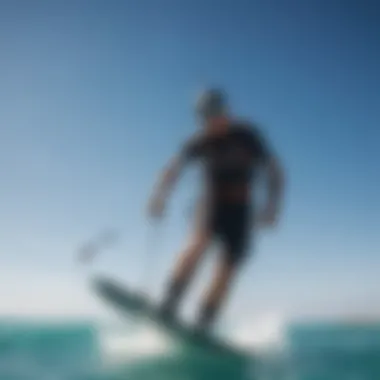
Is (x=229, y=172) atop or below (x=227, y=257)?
atop

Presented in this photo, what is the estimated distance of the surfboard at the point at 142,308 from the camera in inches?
201

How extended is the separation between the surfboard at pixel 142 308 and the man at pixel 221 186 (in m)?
0.18

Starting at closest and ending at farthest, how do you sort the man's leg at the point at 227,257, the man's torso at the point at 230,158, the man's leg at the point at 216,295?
the man's torso at the point at 230,158, the man's leg at the point at 227,257, the man's leg at the point at 216,295

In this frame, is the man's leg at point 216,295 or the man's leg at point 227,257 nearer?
the man's leg at point 227,257

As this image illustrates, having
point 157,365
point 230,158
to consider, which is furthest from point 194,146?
point 157,365

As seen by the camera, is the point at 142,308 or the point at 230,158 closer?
the point at 230,158

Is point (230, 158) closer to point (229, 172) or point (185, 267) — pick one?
point (229, 172)

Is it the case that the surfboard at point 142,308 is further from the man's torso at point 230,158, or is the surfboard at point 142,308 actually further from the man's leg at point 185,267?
the man's torso at point 230,158

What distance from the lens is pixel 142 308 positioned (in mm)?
5156

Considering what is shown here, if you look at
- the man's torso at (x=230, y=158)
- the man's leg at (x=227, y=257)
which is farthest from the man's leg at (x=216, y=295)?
the man's torso at (x=230, y=158)

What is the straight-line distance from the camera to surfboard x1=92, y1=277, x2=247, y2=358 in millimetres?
5105

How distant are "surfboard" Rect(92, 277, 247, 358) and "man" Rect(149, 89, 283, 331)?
0.18 meters

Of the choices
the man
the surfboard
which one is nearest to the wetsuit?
the man

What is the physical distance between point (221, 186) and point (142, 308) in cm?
137
